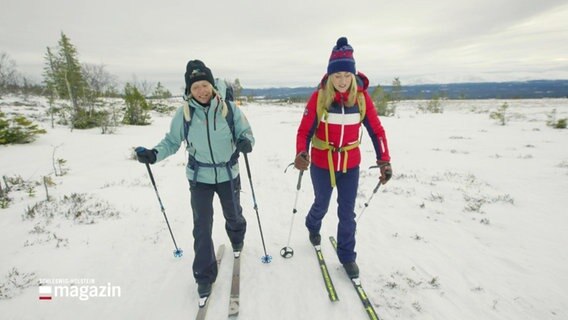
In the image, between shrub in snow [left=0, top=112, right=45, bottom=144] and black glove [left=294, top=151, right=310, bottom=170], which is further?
shrub in snow [left=0, top=112, right=45, bottom=144]

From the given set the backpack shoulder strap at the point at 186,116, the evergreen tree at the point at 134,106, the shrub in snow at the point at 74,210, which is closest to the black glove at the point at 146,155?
Answer: the backpack shoulder strap at the point at 186,116

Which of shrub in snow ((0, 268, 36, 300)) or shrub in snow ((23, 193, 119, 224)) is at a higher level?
shrub in snow ((23, 193, 119, 224))

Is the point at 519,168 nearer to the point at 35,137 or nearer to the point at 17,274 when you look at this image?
the point at 17,274

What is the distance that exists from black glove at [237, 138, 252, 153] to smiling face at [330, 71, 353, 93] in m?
1.41

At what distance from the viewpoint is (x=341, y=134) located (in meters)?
3.61

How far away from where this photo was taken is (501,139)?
16047mm

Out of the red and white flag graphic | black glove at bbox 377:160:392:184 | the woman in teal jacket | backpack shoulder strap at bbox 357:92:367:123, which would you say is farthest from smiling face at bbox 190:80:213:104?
the red and white flag graphic

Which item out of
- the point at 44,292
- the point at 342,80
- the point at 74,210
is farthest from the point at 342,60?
the point at 74,210

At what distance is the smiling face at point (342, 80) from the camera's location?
11.0 feet

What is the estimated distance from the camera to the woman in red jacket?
11.3 ft

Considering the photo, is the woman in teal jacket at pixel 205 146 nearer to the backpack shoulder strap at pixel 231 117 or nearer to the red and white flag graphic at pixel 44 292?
the backpack shoulder strap at pixel 231 117

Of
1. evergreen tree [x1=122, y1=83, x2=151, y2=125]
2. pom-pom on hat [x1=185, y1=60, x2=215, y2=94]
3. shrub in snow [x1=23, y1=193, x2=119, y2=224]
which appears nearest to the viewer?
pom-pom on hat [x1=185, y1=60, x2=215, y2=94]

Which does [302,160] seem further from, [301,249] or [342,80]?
[301,249]

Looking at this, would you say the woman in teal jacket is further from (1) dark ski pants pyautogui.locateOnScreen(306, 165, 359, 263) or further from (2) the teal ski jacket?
(1) dark ski pants pyautogui.locateOnScreen(306, 165, 359, 263)
